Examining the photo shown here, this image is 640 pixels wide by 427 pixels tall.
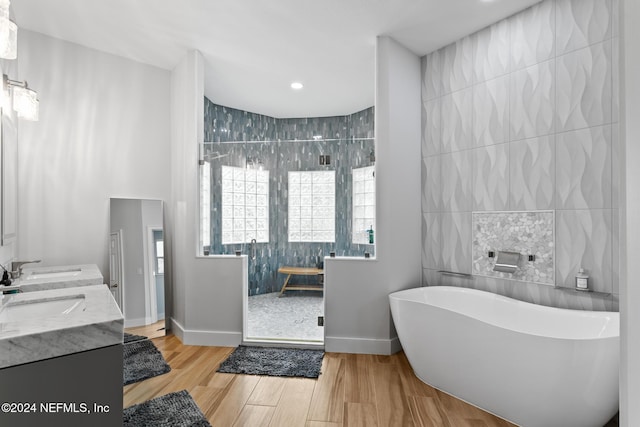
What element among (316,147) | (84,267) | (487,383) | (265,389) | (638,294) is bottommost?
(265,389)

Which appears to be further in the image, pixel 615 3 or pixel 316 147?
pixel 316 147

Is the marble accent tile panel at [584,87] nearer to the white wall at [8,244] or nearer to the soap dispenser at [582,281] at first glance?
the soap dispenser at [582,281]

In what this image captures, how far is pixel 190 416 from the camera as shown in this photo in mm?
1982

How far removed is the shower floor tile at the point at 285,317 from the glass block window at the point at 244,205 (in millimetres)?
614

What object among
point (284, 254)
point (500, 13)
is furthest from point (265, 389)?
point (500, 13)

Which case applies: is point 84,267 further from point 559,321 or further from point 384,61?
point 559,321

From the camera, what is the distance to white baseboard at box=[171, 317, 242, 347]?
10.2ft

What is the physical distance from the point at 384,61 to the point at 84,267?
3.18 metres

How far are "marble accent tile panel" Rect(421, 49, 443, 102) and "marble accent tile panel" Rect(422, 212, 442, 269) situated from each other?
1.17 m

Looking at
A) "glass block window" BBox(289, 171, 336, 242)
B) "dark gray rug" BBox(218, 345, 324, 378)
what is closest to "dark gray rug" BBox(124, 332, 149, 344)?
"dark gray rug" BBox(218, 345, 324, 378)

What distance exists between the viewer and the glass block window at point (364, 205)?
3020 mm

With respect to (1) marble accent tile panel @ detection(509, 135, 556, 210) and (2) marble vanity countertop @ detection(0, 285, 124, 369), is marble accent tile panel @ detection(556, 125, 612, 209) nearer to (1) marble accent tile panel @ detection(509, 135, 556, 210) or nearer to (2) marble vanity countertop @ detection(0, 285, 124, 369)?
(1) marble accent tile panel @ detection(509, 135, 556, 210)

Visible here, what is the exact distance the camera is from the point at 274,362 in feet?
8.96

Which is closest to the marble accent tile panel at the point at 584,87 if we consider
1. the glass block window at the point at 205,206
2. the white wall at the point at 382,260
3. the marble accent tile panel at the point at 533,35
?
the marble accent tile panel at the point at 533,35
